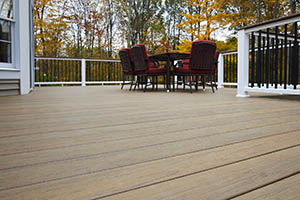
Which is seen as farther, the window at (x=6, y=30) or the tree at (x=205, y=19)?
the tree at (x=205, y=19)

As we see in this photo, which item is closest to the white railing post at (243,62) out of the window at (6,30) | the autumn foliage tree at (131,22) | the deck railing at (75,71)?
the window at (6,30)

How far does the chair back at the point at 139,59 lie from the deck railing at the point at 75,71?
11.8 ft

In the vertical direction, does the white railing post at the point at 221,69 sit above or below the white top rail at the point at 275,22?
below

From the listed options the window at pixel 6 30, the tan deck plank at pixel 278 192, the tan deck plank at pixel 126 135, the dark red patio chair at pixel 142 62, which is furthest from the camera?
the dark red patio chair at pixel 142 62

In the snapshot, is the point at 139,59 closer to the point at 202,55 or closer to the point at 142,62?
the point at 142,62

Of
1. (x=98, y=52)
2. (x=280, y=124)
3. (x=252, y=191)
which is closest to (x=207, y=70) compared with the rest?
(x=280, y=124)

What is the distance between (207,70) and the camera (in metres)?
4.50

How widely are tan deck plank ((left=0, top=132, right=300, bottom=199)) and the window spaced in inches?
130

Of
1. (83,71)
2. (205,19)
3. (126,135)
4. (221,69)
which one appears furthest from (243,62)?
(205,19)

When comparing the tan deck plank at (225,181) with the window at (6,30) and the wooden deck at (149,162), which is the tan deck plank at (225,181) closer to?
the wooden deck at (149,162)

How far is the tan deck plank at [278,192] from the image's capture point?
0.54 m

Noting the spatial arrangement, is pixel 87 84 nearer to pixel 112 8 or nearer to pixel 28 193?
pixel 112 8

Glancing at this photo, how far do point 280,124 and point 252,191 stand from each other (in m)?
0.99

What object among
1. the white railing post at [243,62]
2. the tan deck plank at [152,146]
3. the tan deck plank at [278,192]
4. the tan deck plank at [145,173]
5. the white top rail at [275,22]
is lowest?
the tan deck plank at [278,192]
